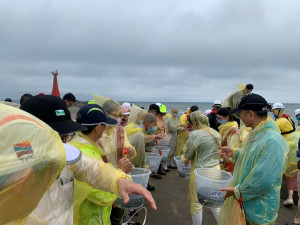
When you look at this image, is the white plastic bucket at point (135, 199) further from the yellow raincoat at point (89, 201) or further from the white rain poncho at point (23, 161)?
the white rain poncho at point (23, 161)

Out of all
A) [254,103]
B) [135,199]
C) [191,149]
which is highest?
[254,103]

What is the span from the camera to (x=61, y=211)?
4.96 feet

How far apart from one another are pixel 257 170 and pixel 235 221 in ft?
2.24

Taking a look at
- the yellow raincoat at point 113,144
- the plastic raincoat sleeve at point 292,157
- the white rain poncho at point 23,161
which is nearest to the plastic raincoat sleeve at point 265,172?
the yellow raincoat at point 113,144

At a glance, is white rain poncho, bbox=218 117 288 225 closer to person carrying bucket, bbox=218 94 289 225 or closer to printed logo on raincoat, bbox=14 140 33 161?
person carrying bucket, bbox=218 94 289 225

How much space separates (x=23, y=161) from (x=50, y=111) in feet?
2.80

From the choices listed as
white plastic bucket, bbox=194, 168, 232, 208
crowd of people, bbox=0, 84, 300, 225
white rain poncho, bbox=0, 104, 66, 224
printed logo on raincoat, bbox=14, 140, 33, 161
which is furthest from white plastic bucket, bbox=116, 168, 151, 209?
printed logo on raincoat, bbox=14, 140, 33, 161

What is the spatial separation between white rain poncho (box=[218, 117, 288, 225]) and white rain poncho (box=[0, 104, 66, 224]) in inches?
84.1

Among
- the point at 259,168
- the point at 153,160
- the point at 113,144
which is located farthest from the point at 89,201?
the point at 153,160

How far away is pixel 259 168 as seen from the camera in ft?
7.60

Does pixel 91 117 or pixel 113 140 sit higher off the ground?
pixel 91 117

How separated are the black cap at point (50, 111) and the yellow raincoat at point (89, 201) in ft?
1.64

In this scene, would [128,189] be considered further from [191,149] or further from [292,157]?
[292,157]

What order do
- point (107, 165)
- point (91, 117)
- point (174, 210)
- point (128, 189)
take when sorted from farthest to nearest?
point (174, 210), point (91, 117), point (107, 165), point (128, 189)
